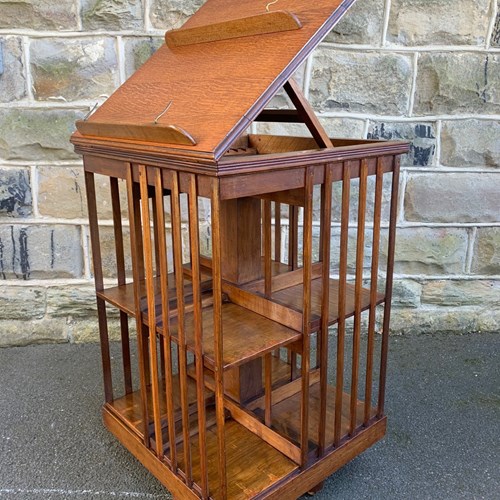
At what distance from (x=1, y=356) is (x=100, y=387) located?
56 centimetres

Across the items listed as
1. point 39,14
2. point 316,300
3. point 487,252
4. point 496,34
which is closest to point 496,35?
point 496,34

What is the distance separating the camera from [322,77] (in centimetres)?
208

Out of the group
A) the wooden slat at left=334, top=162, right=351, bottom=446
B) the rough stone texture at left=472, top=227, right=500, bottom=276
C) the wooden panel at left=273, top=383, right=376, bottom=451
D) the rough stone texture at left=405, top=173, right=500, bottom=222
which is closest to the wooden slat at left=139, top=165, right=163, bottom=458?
the wooden panel at left=273, top=383, right=376, bottom=451

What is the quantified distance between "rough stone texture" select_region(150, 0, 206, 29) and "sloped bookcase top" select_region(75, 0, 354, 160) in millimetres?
600

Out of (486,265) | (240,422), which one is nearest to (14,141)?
(240,422)

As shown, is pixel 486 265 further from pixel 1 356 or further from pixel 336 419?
pixel 1 356

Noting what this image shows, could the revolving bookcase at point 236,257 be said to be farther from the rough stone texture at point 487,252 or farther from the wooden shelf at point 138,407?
the rough stone texture at point 487,252

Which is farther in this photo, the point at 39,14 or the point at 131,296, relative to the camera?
the point at 39,14

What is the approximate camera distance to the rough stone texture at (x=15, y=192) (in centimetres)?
211

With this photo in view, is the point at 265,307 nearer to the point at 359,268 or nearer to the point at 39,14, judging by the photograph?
the point at 359,268

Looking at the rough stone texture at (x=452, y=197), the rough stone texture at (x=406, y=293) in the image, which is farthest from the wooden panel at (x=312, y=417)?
the rough stone texture at (x=452, y=197)

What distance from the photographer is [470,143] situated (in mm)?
2168

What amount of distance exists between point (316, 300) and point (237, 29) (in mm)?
692

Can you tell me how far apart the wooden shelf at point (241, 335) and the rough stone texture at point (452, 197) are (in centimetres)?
119
